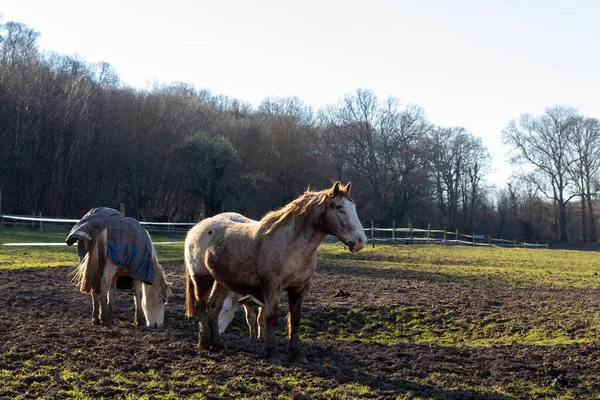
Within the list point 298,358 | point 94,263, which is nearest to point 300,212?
point 298,358

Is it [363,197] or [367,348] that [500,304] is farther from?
[363,197]

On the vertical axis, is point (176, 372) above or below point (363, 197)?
below

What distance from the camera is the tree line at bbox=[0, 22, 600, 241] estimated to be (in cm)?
4253

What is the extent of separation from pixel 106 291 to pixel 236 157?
1466 inches

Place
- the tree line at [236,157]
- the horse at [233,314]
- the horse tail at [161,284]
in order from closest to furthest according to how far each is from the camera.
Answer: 1. the horse at [233,314]
2. the horse tail at [161,284]
3. the tree line at [236,157]

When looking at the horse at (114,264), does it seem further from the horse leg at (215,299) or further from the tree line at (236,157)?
the tree line at (236,157)

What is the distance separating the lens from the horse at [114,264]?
9.73 m

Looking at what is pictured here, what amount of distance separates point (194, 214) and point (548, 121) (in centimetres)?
3251

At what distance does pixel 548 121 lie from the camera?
60.0 metres

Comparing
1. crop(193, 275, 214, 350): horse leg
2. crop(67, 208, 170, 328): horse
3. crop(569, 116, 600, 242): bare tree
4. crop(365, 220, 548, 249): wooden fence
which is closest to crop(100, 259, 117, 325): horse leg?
crop(67, 208, 170, 328): horse

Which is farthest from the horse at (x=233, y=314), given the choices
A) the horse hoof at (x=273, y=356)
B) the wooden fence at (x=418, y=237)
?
the wooden fence at (x=418, y=237)

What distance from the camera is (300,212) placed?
7.69 m

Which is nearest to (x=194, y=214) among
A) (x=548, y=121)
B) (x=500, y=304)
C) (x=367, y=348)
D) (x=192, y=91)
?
(x=192, y=91)

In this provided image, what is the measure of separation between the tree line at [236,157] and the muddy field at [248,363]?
103 ft
